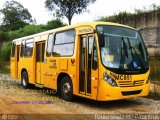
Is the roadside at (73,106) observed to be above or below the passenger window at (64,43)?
below

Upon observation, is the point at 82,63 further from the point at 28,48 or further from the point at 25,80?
the point at 25,80

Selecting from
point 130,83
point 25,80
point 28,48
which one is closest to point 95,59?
point 130,83

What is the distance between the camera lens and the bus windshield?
10.3m

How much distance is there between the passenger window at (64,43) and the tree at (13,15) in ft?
186

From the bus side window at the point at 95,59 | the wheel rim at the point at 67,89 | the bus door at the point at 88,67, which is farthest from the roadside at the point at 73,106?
the bus side window at the point at 95,59

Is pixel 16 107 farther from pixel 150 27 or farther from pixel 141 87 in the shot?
pixel 150 27

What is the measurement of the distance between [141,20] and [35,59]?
1150cm

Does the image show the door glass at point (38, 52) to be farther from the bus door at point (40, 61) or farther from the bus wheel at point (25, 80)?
the bus wheel at point (25, 80)

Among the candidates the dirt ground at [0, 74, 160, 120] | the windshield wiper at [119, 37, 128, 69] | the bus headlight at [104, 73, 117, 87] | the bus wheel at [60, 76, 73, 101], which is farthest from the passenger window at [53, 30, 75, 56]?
the bus headlight at [104, 73, 117, 87]

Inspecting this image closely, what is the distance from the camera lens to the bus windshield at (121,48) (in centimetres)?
1034

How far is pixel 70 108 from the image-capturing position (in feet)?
34.5

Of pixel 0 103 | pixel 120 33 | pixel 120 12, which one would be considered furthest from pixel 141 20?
pixel 0 103

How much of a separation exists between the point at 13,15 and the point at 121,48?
2620 inches

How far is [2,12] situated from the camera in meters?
75.4
